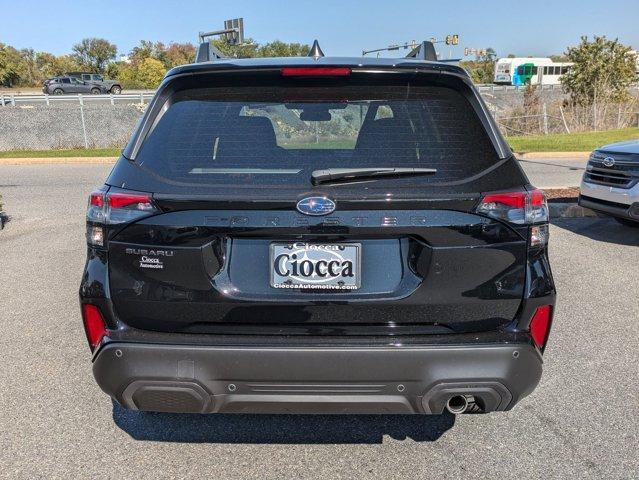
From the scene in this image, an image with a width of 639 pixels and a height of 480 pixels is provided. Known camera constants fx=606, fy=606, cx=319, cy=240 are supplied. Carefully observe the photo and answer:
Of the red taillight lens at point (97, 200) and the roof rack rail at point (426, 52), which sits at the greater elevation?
the roof rack rail at point (426, 52)

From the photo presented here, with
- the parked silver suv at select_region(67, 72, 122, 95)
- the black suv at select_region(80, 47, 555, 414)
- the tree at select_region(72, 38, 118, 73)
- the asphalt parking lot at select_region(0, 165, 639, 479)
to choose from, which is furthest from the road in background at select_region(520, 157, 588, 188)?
the tree at select_region(72, 38, 118, 73)

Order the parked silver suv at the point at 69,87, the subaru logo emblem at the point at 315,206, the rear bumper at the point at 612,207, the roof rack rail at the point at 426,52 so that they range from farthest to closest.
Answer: the parked silver suv at the point at 69,87 → the rear bumper at the point at 612,207 → the roof rack rail at the point at 426,52 → the subaru logo emblem at the point at 315,206

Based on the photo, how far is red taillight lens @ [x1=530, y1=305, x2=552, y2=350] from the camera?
254 cm

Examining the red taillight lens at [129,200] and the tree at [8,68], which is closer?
the red taillight lens at [129,200]

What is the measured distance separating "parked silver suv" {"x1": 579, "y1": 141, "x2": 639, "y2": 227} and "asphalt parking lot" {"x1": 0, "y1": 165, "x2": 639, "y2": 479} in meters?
2.94

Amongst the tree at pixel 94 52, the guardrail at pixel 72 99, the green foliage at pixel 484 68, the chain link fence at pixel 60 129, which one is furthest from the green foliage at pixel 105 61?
the chain link fence at pixel 60 129

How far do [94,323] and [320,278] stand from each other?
99 centimetres

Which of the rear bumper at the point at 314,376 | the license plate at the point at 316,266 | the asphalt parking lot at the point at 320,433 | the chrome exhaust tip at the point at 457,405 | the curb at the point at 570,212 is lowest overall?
the curb at the point at 570,212

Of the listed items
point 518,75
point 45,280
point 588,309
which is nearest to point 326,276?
point 588,309

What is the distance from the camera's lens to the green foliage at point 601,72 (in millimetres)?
26109

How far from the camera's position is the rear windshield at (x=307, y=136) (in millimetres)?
2500

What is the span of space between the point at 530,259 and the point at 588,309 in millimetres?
3017

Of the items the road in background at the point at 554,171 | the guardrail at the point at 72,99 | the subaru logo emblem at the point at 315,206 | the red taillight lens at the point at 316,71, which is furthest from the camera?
the guardrail at the point at 72,99

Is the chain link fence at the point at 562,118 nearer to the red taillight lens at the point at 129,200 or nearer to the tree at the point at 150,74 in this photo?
the red taillight lens at the point at 129,200
